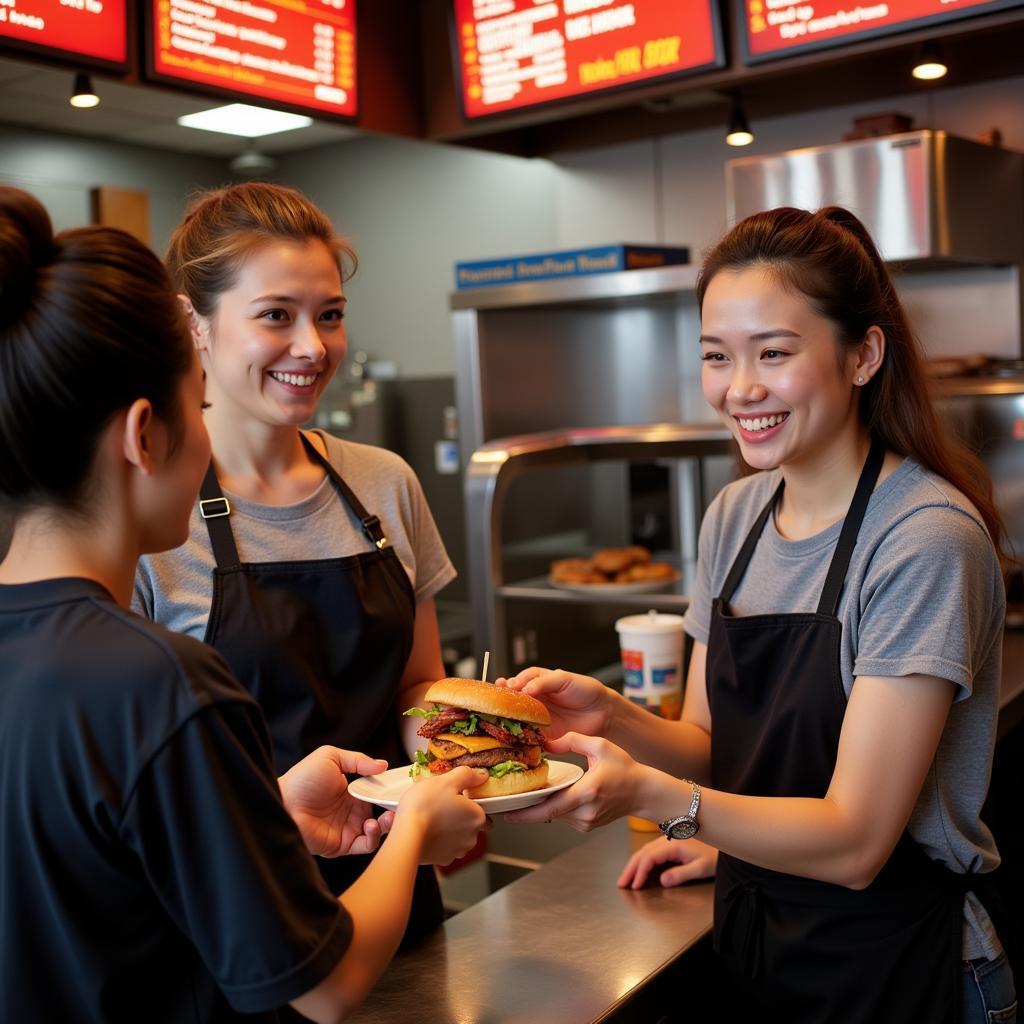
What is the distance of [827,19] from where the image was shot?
3168mm

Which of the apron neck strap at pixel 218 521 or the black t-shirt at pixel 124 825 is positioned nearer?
the black t-shirt at pixel 124 825

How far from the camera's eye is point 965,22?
9.75 ft

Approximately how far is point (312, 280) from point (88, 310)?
2.96 ft

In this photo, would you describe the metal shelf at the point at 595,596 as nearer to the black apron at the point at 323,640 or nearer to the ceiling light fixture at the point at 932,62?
the black apron at the point at 323,640

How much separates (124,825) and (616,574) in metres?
2.64

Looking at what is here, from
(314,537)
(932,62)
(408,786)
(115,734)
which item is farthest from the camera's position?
(932,62)

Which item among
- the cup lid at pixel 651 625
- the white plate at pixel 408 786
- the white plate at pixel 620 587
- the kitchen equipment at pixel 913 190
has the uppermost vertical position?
the kitchen equipment at pixel 913 190

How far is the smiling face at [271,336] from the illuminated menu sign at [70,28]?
1.37 m

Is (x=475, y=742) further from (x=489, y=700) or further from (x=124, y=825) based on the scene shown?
(x=124, y=825)

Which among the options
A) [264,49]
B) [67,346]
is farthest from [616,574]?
[67,346]

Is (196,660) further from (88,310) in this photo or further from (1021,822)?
(1021,822)

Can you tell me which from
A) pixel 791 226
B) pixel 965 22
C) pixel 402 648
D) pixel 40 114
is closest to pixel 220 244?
pixel 402 648

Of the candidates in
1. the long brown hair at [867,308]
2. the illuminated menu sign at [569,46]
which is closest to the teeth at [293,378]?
the long brown hair at [867,308]

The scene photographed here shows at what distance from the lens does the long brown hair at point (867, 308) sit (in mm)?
1662
